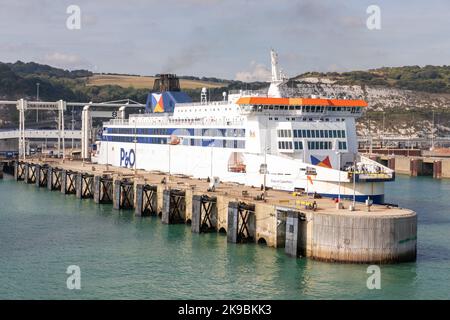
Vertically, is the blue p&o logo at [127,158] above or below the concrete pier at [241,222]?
above

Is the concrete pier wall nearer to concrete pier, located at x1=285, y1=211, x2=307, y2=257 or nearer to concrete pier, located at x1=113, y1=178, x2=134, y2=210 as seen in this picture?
concrete pier, located at x1=285, y1=211, x2=307, y2=257

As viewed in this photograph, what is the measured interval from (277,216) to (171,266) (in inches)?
317

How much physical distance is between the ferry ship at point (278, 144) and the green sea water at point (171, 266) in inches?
293

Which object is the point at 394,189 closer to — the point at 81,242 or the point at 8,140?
the point at 81,242

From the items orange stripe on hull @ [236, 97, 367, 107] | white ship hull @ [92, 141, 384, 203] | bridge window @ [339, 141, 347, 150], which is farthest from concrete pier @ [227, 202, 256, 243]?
bridge window @ [339, 141, 347, 150]

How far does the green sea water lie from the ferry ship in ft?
24.4

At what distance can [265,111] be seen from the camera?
64188 millimetres

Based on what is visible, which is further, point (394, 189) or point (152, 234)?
point (394, 189)

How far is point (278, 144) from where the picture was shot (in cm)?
6297

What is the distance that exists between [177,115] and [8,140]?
302 ft

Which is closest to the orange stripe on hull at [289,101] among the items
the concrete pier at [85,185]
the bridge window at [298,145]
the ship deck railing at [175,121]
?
the ship deck railing at [175,121]

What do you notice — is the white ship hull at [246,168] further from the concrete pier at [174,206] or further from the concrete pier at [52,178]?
the concrete pier at [52,178]

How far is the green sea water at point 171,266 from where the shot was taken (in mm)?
39250
